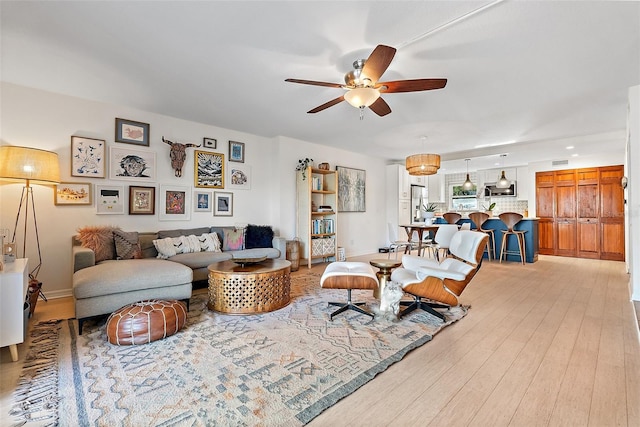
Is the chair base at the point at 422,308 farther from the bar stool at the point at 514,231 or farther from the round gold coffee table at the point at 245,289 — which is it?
the bar stool at the point at 514,231

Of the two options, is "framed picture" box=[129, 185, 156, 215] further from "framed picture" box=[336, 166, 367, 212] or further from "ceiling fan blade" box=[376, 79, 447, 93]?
"framed picture" box=[336, 166, 367, 212]

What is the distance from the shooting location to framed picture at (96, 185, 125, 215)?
3880 millimetres

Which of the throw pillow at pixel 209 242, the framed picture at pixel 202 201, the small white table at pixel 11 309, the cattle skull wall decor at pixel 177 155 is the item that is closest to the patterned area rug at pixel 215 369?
the small white table at pixel 11 309

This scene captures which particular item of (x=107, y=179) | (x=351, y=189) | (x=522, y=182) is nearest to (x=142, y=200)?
(x=107, y=179)

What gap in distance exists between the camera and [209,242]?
4230 mm

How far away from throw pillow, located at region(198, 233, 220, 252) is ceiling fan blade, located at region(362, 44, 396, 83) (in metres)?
3.09

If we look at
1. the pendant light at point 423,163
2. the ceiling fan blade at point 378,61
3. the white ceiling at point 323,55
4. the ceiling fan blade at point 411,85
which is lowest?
the pendant light at point 423,163

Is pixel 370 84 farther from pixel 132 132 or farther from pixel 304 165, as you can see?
pixel 132 132

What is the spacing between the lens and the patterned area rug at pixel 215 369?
1.53 m

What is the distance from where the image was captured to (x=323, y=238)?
575 centimetres

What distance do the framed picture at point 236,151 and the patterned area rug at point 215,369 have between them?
3012 mm

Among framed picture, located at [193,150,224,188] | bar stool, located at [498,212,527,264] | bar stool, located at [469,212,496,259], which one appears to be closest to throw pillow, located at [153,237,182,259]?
framed picture, located at [193,150,224,188]

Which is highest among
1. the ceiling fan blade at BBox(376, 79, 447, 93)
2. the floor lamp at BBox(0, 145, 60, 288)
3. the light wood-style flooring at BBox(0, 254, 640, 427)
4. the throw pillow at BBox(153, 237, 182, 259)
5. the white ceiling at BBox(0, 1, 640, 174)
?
the white ceiling at BBox(0, 1, 640, 174)

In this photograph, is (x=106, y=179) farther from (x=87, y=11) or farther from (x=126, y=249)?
(x=87, y=11)
